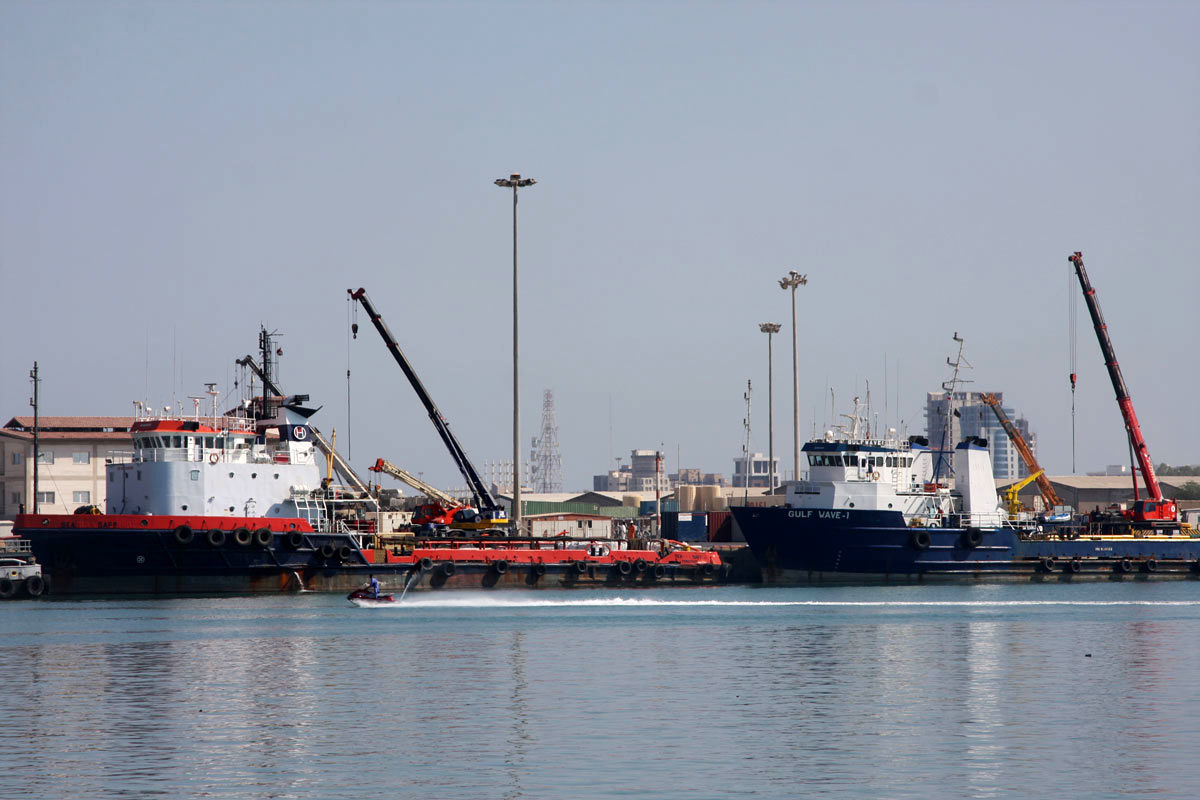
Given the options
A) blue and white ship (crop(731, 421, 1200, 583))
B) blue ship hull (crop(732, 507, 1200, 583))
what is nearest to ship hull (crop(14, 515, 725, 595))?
blue ship hull (crop(732, 507, 1200, 583))

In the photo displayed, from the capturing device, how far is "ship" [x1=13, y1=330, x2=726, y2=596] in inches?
2473

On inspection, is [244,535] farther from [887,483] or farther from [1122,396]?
[1122,396]

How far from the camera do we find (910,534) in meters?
76.9

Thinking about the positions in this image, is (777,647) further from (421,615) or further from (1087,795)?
(1087,795)

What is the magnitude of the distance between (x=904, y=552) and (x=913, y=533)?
1.08 m

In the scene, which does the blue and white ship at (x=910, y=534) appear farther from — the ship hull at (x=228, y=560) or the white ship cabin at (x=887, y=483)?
the ship hull at (x=228, y=560)

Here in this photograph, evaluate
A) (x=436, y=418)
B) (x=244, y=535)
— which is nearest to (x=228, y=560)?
(x=244, y=535)

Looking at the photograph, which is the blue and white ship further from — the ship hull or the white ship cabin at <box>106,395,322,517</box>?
the white ship cabin at <box>106,395,322,517</box>

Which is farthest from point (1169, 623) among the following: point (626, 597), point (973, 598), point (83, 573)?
point (83, 573)

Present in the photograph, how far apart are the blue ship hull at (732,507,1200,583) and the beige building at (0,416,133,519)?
5481 cm

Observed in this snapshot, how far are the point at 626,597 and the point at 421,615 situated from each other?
14105 millimetres

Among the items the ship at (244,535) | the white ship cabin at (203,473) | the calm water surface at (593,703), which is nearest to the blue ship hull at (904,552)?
the ship at (244,535)

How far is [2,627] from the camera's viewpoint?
174 ft

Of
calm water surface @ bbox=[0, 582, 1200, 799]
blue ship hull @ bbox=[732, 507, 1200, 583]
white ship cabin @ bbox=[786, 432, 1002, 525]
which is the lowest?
calm water surface @ bbox=[0, 582, 1200, 799]
